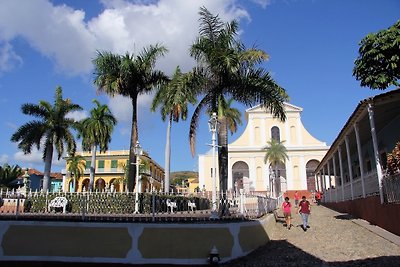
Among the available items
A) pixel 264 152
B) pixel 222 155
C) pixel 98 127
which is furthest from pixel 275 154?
pixel 222 155

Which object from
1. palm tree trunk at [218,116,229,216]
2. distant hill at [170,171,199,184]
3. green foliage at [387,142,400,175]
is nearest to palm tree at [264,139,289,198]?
palm tree trunk at [218,116,229,216]

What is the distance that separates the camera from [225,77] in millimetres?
13062

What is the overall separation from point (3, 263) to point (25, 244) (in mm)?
657

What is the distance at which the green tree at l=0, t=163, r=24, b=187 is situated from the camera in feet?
178

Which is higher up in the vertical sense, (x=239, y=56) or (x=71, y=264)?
(x=239, y=56)

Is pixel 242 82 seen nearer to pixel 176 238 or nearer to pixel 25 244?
pixel 176 238

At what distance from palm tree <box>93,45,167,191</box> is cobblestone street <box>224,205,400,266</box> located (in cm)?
1042

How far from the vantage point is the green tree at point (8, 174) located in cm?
5412

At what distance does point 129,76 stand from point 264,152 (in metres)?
35.4

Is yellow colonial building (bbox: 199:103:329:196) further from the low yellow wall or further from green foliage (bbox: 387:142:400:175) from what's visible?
the low yellow wall

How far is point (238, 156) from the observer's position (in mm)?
53562

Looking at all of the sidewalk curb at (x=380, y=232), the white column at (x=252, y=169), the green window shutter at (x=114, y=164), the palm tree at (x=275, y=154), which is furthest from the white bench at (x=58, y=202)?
the green window shutter at (x=114, y=164)

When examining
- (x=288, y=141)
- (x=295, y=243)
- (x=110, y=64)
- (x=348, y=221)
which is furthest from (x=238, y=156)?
(x=295, y=243)

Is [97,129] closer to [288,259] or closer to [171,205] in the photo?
[171,205]
